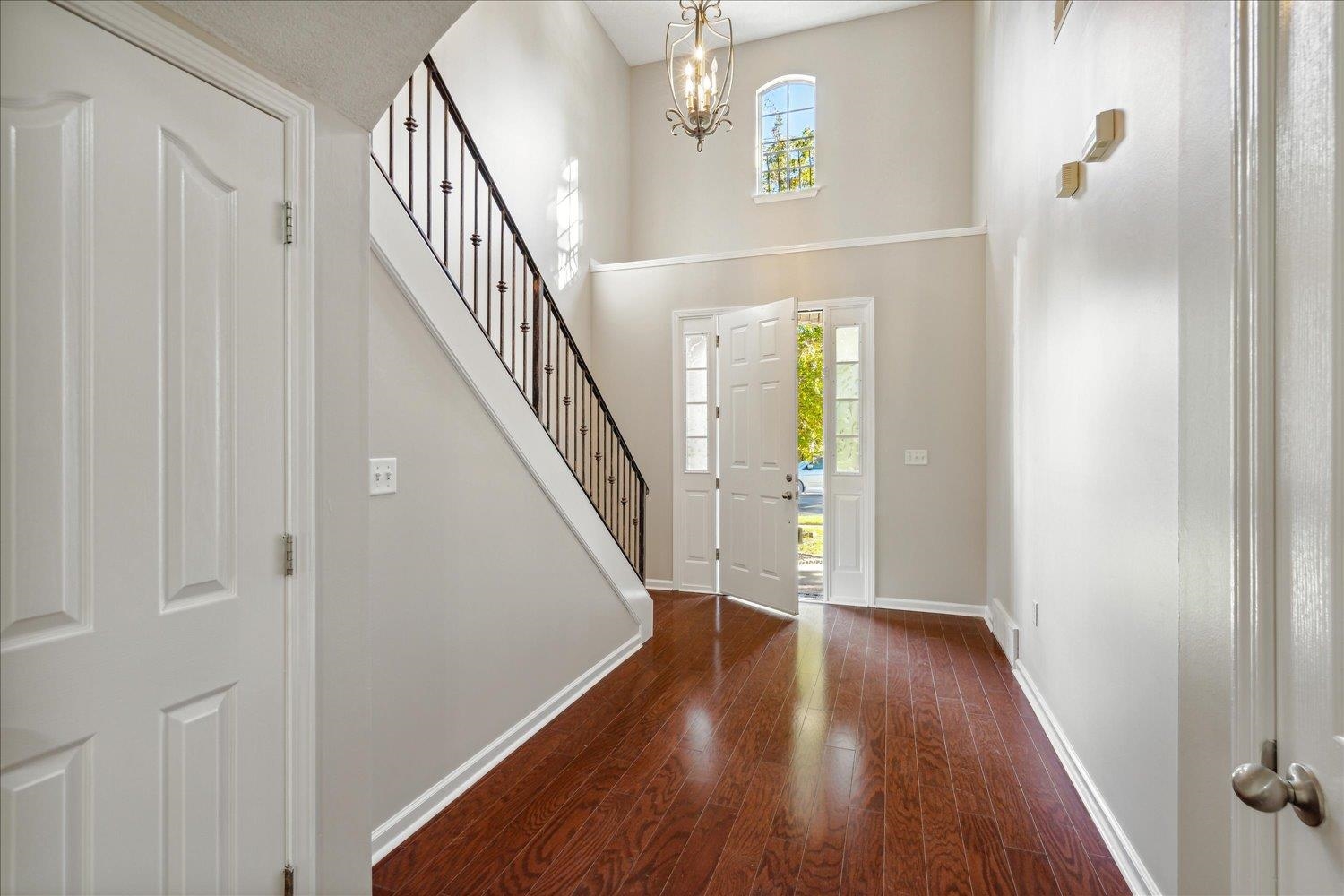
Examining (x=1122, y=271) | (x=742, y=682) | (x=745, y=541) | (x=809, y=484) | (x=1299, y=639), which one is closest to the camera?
(x=1299, y=639)

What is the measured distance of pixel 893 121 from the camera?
5.69 metres

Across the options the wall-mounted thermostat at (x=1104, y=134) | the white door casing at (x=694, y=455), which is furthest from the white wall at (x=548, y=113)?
the wall-mounted thermostat at (x=1104, y=134)

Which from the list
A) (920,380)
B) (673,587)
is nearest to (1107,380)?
(920,380)

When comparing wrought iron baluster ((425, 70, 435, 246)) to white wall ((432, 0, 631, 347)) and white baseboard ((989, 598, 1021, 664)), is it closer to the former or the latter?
white wall ((432, 0, 631, 347))

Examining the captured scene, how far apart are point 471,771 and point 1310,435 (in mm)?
2554

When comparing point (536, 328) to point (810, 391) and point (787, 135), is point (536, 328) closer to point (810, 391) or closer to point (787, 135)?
point (787, 135)

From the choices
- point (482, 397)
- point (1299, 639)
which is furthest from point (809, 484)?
point (1299, 639)

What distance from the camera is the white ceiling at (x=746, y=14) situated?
18.5 ft

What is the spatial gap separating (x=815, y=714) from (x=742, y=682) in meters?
0.48

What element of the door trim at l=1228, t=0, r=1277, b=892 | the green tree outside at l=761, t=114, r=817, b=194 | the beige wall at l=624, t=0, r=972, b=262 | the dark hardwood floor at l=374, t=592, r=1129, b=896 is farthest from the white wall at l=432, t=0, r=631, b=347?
the door trim at l=1228, t=0, r=1277, b=892

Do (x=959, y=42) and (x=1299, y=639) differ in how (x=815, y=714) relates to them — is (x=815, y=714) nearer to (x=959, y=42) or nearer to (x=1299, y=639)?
(x=1299, y=639)

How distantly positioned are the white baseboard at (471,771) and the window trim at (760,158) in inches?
173

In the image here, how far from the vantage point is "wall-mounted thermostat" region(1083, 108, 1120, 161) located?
198 centimetres

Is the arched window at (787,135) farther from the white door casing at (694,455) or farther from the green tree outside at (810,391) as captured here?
the green tree outside at (810,391)
